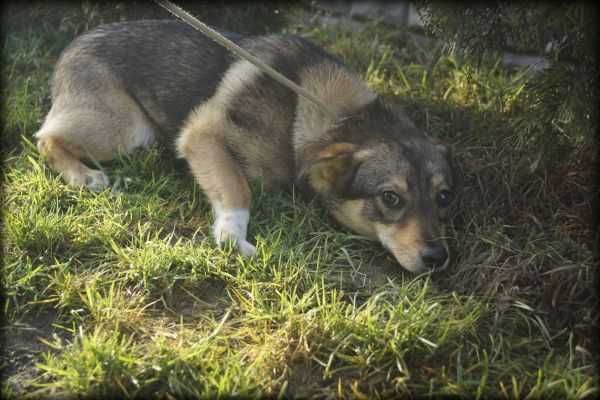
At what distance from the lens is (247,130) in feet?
13.0

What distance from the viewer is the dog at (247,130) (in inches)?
138

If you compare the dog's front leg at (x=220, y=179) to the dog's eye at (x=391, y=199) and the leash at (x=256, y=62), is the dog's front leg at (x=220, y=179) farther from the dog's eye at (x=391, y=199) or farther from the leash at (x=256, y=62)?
the dog's eye at (x=391, y=199)

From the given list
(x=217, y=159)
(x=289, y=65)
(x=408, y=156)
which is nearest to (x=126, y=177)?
(x=217, y=159)

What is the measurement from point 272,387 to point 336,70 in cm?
221

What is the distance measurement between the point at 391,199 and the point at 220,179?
1028 millimetres

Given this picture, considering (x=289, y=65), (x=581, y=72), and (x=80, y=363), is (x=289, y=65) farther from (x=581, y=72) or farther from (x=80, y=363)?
(x=80, y=363)

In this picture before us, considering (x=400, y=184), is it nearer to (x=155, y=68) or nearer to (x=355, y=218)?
(x=355, y=218)

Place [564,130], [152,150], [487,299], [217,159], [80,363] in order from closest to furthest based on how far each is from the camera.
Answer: [80,363], [487,299], [564,130], [217,159], [152,150]

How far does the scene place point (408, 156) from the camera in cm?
355

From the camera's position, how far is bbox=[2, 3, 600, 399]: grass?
2.62 m

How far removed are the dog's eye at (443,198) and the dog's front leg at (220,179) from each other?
3.50 feet

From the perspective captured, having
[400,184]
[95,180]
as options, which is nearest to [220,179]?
[95,180]

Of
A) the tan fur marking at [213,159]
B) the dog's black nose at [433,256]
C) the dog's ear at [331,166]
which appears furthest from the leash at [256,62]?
the dog's black nose at [433,256]

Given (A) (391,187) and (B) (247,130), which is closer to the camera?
(A) (391,187)
